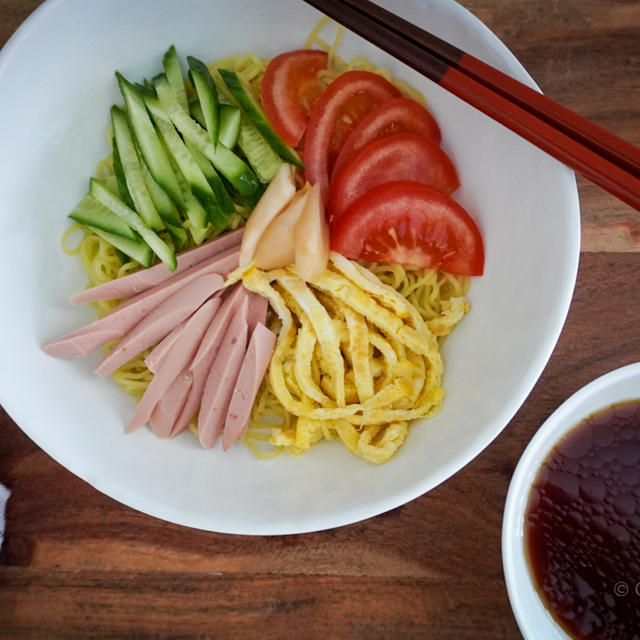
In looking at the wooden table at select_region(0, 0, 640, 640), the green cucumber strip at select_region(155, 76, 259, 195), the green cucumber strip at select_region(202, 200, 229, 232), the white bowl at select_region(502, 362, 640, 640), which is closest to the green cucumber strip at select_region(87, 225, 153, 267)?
Answer: the green cucumber strip at select_region(202, 200, 229, 232)

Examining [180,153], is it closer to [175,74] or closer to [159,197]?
[159,197]

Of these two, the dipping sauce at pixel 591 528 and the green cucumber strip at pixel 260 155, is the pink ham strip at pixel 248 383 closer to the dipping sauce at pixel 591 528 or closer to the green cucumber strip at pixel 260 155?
the green cucumber strip at pixel 260 155

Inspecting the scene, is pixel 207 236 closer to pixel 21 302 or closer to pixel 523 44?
pixel 21 302

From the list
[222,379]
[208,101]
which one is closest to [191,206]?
[208,101]

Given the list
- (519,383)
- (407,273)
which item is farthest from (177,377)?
(519,383)

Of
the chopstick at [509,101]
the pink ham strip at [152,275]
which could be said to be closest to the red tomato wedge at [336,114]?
the chopstick at [509,101]

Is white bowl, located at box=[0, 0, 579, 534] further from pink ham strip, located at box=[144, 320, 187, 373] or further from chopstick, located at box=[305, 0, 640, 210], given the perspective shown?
pink ham strip, located at box=[144, 320, 187, 373]
